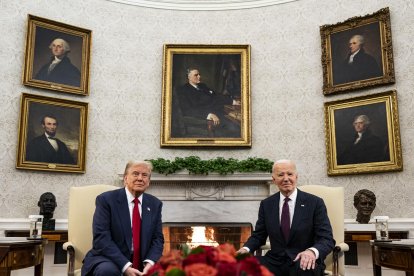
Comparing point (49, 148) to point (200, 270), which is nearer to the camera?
point (200, 270)

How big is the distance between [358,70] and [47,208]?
5419mm

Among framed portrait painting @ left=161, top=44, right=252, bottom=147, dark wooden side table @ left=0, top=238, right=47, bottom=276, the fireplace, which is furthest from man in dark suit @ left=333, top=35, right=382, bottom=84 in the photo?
dark wooden side table @ left=0, top=238, right=47, bottom=276

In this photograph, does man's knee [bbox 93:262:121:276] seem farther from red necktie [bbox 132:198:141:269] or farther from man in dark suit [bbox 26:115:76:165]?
man in dark suit [bbox 26:115:76:165]

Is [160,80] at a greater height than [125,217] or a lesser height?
greater

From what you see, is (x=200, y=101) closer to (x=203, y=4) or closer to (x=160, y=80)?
(x=160, y=80)

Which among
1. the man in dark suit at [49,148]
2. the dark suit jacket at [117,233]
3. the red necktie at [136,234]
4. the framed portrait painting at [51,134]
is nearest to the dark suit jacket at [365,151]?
the dark suit jacket at [117,233]

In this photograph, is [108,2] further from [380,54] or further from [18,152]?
[380,54]

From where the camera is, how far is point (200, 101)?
7.59 metres

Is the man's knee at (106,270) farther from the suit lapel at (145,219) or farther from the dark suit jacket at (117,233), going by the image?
the suit lapel at (145,219)

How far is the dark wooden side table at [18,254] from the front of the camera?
3.74 m

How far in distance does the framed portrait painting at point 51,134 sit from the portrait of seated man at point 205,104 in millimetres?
1779

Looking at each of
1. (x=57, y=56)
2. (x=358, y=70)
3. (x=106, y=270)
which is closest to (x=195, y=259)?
(x=106, y=270)

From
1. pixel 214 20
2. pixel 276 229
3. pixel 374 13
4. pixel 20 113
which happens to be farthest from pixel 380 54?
pixel 20 113

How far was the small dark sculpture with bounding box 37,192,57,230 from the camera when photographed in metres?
6.04
